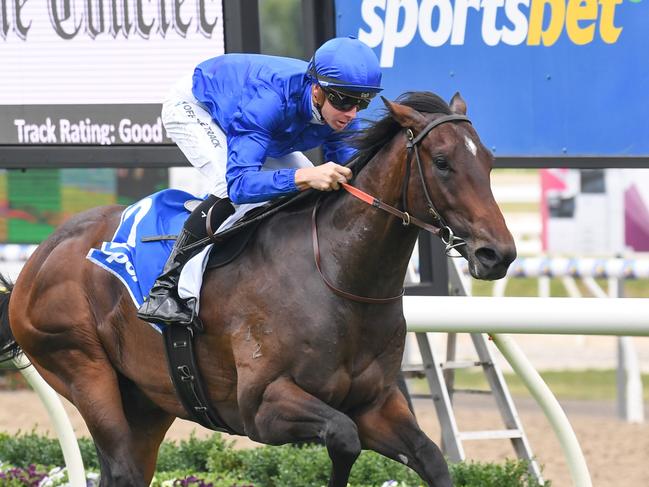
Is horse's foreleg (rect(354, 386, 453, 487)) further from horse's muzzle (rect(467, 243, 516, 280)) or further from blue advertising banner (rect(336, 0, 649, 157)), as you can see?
blue advertising banner (rect(336, 0, 649, 157))

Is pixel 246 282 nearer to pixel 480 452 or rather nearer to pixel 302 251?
pixel 302 251

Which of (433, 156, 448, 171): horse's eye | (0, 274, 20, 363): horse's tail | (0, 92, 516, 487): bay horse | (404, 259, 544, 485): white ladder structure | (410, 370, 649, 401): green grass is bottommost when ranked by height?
(410, 370, 649, 401): green grass

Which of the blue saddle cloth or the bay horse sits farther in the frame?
the blue saddle cloth

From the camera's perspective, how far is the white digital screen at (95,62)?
532cm

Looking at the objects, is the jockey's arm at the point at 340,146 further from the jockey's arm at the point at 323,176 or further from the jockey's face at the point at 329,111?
the jockey's arm at the point at 323,176

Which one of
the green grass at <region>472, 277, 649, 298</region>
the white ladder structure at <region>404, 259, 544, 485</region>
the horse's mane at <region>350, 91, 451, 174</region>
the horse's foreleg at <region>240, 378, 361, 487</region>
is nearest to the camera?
the horse's foreleg at <region>240, 378, 361, 487</region>

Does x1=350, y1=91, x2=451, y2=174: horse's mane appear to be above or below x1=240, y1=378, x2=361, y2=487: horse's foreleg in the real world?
above

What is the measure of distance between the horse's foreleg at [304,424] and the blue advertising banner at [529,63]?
1.81 m

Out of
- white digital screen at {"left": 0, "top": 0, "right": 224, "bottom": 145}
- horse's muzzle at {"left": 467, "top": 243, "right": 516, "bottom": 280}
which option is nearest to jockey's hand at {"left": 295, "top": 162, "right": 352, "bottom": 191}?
horse's muzzle at {"left": 467, "top": 243, "right": 516, "bottom": 280}

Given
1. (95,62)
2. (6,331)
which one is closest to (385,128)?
(6,331)

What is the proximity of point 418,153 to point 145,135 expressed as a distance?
2.10 m

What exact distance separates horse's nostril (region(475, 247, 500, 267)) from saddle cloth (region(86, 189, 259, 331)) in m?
0.85

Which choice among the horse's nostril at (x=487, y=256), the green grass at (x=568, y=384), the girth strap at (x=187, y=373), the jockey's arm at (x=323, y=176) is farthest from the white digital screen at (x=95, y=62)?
the green grass at (x=568, y=384)

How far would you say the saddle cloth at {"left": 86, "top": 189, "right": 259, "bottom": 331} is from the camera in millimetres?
3905
